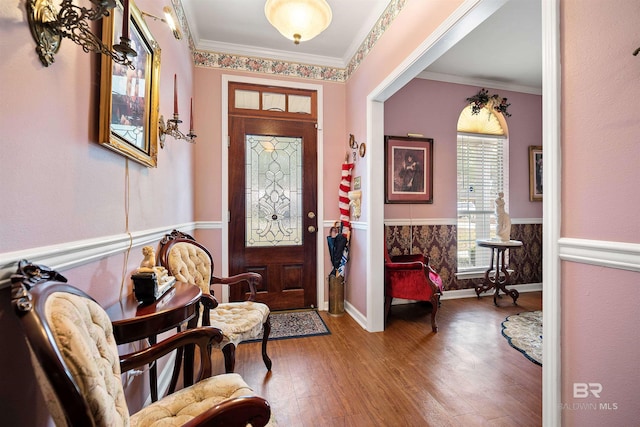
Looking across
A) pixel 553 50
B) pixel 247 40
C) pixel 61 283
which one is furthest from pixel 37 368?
pixel 247 40

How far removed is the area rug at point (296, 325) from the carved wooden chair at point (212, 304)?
629mm

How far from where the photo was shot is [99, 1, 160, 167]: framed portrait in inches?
44.7

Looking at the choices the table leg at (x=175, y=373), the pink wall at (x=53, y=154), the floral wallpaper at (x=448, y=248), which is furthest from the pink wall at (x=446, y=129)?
the pink wall at (x=53, y=154)

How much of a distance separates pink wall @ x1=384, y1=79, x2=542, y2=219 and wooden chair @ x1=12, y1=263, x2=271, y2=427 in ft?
9.89

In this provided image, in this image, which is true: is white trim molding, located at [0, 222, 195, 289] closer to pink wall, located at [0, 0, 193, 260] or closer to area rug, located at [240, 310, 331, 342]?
pink wall, located at [0, 0, 193, 260]

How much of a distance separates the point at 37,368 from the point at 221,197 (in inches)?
109

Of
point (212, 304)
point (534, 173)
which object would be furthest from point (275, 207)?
point (534, 173)

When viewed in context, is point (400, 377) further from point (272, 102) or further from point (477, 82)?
point (477, 82)

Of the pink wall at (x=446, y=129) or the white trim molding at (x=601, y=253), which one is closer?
the white trim molding at (x=601, y=253)

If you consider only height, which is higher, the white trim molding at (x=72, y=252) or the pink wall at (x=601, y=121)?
the pink wall at (x=601, y=121)

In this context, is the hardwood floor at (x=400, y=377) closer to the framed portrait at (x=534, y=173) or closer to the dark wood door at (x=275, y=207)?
the dark wood door at (x=275, y=207)

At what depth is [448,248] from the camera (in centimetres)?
377

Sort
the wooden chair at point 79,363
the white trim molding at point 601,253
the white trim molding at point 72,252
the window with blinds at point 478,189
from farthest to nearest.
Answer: the window with blinds at point 478,189, the white trim molding at point 601,253, the white trim molding at point 72,252, the wooden chair at point 79,363

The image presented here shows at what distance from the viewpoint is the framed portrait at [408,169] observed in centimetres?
359
